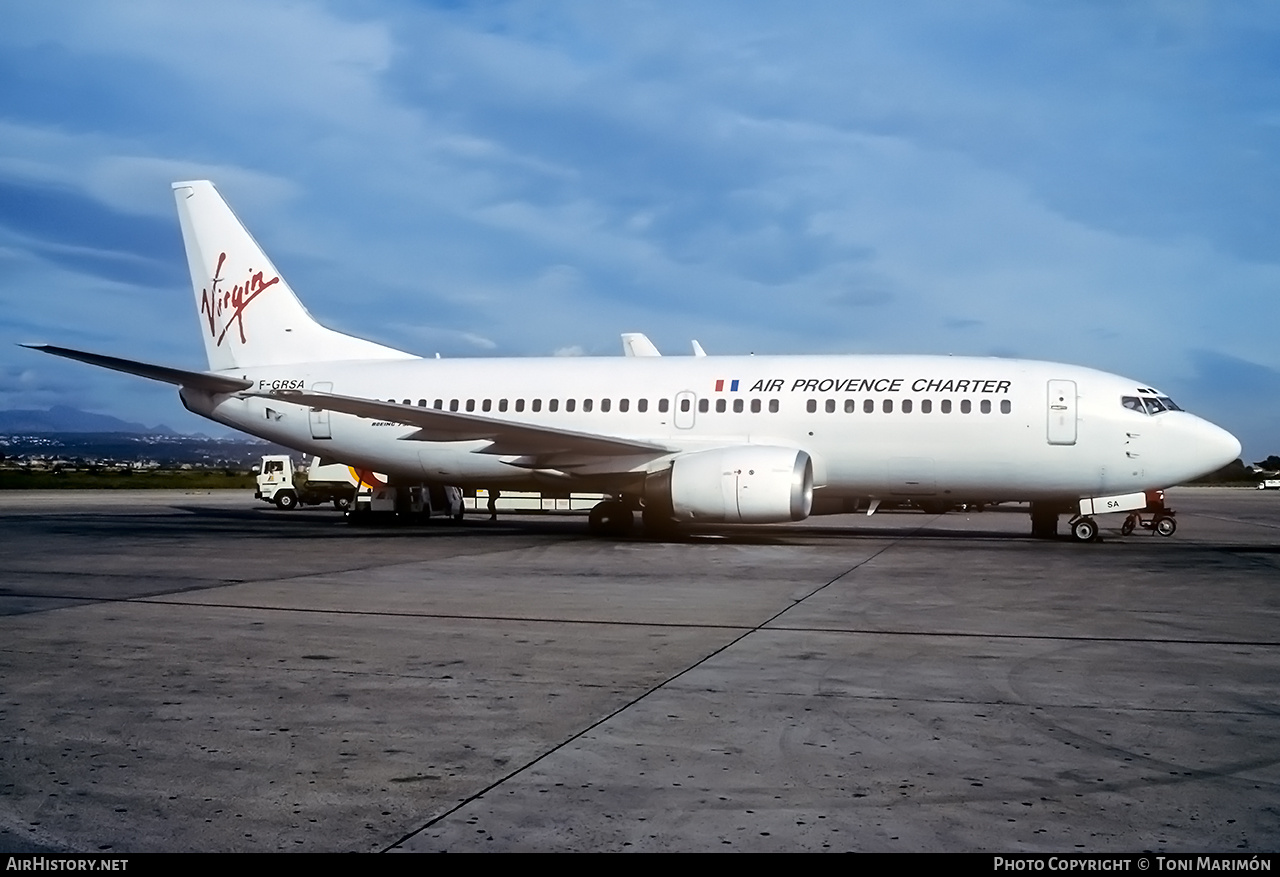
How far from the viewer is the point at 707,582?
42.2 feet

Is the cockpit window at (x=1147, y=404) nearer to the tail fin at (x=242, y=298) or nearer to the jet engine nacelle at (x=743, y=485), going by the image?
the jet engine nacelle at (x=743, y=485)

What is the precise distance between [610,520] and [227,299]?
10.1 meters

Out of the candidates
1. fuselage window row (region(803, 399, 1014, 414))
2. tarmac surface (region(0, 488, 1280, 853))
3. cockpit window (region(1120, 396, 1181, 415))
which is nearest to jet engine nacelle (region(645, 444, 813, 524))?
fuselage window row (region(803, 399, 1014, 414))

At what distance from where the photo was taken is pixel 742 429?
20.1 meters

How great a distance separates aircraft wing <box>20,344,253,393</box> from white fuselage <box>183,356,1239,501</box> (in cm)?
64

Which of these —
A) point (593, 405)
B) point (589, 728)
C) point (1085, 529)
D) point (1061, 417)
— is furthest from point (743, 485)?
point (589, 728)

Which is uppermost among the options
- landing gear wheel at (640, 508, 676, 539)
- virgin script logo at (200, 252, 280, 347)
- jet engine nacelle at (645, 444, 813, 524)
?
virgin script logo at (200, 252, 280, 347)

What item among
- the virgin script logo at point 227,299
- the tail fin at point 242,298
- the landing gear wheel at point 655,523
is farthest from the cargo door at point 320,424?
the landing gear wheel at point 655,523

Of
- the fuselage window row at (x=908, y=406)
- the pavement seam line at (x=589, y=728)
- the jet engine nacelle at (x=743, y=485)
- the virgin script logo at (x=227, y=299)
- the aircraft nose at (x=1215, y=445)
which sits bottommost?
the pavement seam line at (x=589, y=728)

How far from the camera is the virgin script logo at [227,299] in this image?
957 inches

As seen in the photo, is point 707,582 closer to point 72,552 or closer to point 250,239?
point 72,552

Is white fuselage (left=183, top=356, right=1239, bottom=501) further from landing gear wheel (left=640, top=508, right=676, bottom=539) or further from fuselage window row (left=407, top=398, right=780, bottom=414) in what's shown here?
landing gear wheel (left=640, top=508, right=676, bottom=539)

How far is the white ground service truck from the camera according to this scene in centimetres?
3594

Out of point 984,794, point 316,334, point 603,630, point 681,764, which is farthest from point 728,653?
point 316,334
